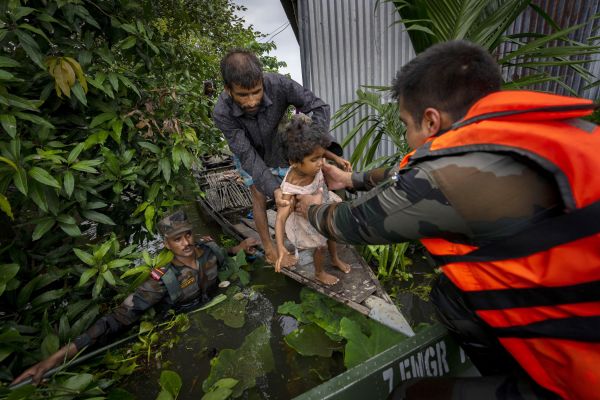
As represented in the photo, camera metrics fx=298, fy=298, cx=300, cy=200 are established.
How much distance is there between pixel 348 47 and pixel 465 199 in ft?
12.5

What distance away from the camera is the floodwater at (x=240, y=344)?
2314 millimetres

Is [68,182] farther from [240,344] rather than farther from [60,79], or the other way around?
[240,344]

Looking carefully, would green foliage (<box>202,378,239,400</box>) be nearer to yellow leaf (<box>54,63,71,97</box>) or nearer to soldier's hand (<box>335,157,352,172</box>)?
Result: soldier's hand (<box>335,157,352,172</box>)

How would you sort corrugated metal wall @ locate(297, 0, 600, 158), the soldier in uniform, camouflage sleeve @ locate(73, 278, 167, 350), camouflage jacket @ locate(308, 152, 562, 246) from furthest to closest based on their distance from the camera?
corrugated metal wall @ locate(297, 0, 600, 158) → camouflage sleeve @ locate(73, 278, 167, 350) → the soldier in uniform → camouflage jacket @ locate(308, 152, 562, 246)

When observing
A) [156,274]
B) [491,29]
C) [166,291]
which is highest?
[491,29]

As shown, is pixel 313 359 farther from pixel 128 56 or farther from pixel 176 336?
pixel 128 56

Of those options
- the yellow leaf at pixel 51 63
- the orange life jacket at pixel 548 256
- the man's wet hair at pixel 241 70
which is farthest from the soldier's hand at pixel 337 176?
the yellow leaf at pixel 51 63

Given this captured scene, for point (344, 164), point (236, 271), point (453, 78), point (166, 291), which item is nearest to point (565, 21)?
point (344, 164)

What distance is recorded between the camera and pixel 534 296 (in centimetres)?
88

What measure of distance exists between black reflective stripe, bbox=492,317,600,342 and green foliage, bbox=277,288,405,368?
1.25 m

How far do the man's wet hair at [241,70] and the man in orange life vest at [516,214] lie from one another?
1.40 meters

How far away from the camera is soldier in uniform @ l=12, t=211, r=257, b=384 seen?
2376 mm

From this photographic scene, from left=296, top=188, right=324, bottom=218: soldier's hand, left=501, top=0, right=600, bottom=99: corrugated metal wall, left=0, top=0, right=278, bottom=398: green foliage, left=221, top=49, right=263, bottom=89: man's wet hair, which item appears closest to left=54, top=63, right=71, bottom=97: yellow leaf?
left=0, top=0, right=278, bottom=398: green foliage

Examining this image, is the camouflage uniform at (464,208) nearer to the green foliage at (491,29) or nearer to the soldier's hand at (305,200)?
the soldier's hand at (305,200)
